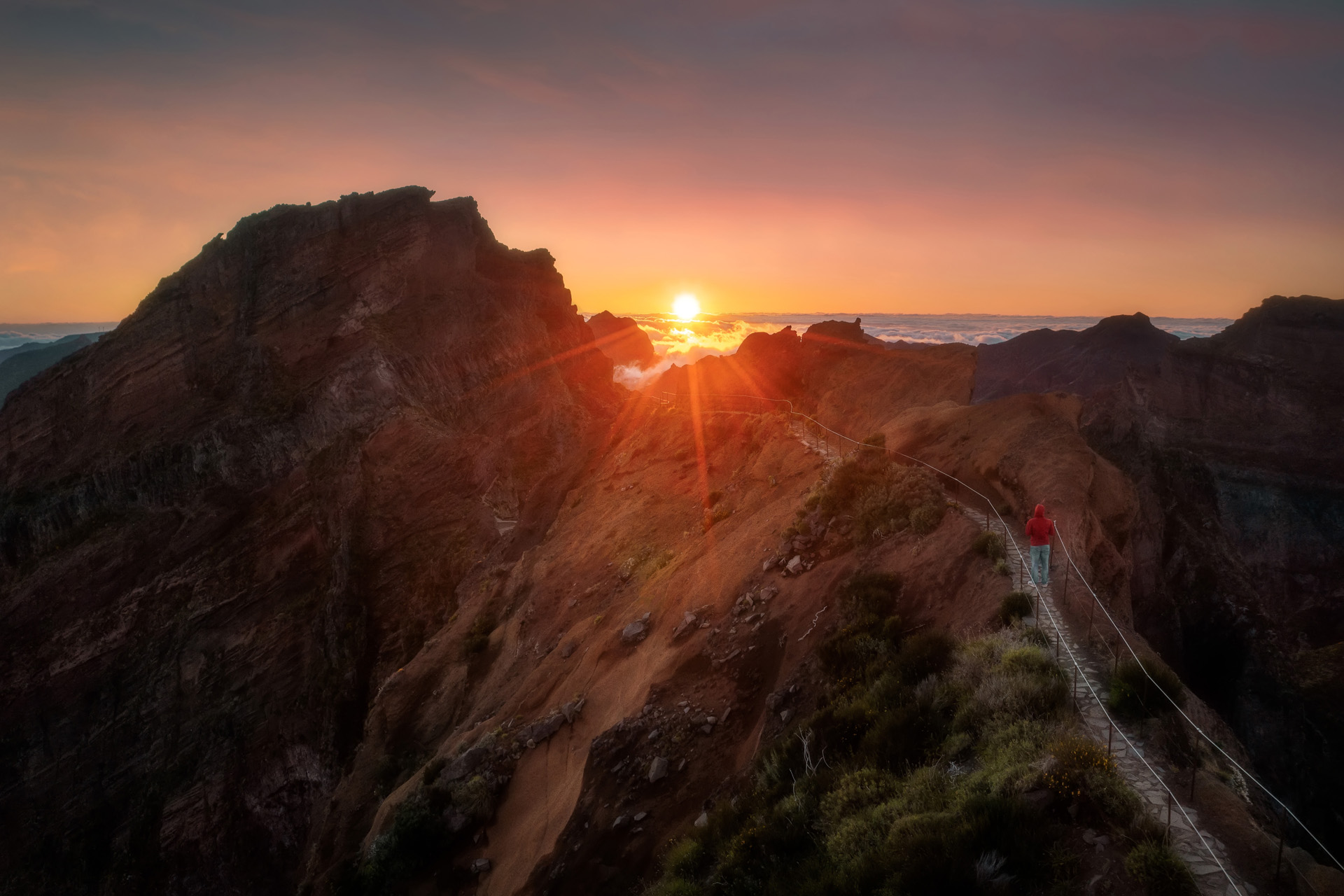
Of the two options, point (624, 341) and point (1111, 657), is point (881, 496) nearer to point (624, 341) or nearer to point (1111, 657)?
point (1111, 657)

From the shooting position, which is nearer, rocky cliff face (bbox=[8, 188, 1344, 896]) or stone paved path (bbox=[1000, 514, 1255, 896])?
stone paved path (bbox=[1000, 514, 1255, 896])

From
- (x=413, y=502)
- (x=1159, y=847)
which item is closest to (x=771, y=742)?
(x=1159, y=847)

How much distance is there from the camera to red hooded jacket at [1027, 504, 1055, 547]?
1146 cm

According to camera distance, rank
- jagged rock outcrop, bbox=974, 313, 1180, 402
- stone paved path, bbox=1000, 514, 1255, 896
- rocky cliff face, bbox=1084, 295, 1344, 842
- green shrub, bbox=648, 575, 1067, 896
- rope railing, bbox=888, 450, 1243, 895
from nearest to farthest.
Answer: stone paved path, bbox=1000, 514, 1255, 896
rope railing, bbox=888, 450, 1243, 895
green shrub, bbox=648, 575, 1067, 896
rocky cliff face, bbox=1084, 295, 1344, 842
jagged rock outcrop, bbox=974, 313, 1180, 402

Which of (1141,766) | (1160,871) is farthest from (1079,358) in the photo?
(1160,871)

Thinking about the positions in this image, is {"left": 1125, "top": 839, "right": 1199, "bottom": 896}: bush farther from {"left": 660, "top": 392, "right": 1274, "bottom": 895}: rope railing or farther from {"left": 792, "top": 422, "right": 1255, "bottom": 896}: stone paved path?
{"left": 660, "top": 392, "right": 1274, "bottom": 895}: rope railing

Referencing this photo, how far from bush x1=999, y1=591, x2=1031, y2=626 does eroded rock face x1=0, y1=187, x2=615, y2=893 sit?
29.9 metres

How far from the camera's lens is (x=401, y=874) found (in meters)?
14.9

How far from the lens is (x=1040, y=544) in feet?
37.8

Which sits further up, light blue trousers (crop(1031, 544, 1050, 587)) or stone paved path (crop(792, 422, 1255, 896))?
light blue trousers (crop(1031, 544, 1050, 587))

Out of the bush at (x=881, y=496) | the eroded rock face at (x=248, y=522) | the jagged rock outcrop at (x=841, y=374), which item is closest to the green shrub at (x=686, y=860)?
the bush at (x=881, y=496)

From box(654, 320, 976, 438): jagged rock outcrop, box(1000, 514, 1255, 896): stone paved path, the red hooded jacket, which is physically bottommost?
box(1000, 514, 1255, 896): stone paved path

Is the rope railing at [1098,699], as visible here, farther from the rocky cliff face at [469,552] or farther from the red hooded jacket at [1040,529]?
the rocky cliff face at [469,552]

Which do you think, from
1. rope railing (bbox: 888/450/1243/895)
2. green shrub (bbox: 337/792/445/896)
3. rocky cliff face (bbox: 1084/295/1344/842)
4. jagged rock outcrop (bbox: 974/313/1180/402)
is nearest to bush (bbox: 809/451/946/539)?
rope railing (bbox: 888/450/1243/895)
